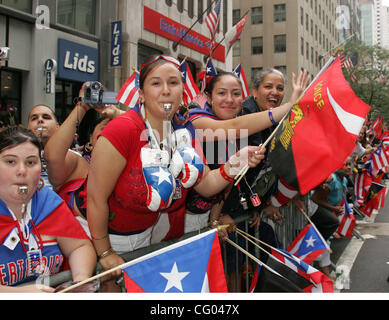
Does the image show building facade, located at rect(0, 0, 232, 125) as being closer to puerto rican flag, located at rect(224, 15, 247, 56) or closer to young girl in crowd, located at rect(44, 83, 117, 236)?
puerto rican flag, located at rect(224, 15, 247, 56)

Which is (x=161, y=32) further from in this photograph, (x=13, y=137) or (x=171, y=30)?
(x=13, y=137)

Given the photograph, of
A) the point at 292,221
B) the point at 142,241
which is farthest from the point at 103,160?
the point at 292,221

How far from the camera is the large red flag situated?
205 centimetres

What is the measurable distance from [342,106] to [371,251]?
4.77 m

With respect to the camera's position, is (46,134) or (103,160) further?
(46,134)

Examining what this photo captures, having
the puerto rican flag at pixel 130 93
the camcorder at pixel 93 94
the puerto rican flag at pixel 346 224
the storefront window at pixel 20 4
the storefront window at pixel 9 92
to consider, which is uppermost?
the storefront window at pixel 20 4

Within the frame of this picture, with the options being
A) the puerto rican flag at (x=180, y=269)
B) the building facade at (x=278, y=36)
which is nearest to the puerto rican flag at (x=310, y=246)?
the puerto rican flag at (x=180, y=269)

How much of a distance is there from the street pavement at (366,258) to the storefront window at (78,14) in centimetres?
1050

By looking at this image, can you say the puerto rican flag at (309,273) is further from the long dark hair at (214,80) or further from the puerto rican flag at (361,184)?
the puerto rican flag at (361,184)

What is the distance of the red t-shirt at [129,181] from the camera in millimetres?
2037

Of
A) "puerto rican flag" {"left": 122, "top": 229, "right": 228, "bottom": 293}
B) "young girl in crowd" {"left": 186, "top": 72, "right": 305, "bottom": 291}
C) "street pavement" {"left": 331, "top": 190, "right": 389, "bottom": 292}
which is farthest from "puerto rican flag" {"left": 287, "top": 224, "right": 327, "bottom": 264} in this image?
"puerto rican flag" {"left": 122, "top": 229, "right": 228, "bottom": 293}

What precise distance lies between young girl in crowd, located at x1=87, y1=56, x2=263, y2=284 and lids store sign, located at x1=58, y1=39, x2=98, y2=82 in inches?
420

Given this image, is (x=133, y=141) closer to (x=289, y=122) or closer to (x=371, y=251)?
(x=289, y=122)

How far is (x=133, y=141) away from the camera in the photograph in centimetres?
207
